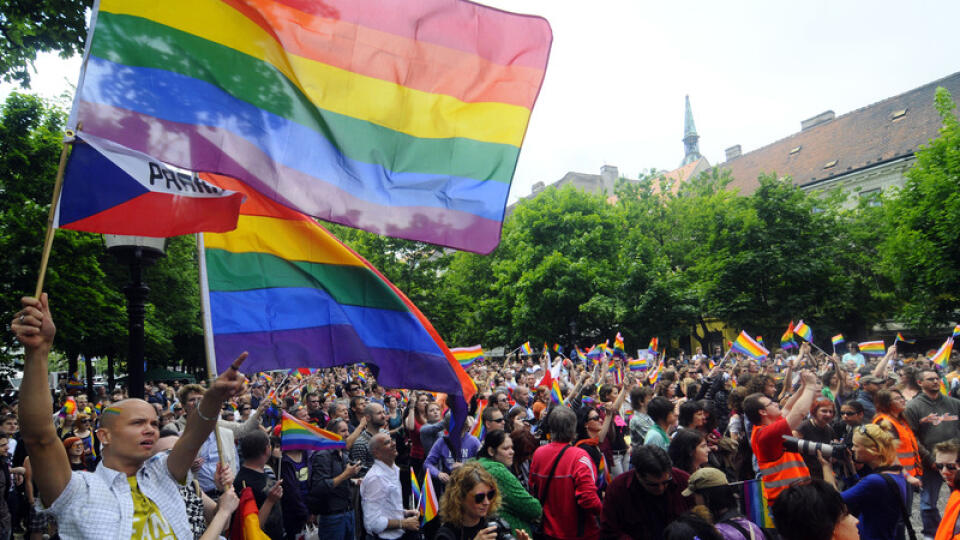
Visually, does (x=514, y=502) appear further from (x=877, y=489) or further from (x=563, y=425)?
(x=877, y=489)

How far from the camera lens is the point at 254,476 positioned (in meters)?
5.44

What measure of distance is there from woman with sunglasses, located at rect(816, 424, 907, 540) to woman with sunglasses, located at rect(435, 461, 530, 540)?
8.11ft

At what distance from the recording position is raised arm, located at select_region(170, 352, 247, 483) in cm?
291

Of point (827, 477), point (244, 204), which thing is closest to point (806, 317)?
point (827, 477)

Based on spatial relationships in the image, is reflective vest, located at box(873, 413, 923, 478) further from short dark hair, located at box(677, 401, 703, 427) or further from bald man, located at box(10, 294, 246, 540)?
bald man, located at box(10, 294, 246, 540)

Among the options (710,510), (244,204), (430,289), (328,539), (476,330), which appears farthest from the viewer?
(476,330)

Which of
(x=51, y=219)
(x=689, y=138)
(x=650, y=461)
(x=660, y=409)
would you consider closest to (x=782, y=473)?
(x=650, y=461)

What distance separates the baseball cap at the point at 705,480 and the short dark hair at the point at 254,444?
3394 mm

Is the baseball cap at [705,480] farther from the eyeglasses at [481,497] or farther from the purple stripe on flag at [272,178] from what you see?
the purple stripe on flag at [272,178]

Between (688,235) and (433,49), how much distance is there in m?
44.7

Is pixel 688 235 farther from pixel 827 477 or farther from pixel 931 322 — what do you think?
pixel 827 477

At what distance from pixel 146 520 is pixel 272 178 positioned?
2.04 meters

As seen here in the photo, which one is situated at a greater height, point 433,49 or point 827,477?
point 433,49

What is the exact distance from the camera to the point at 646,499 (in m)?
4.76
